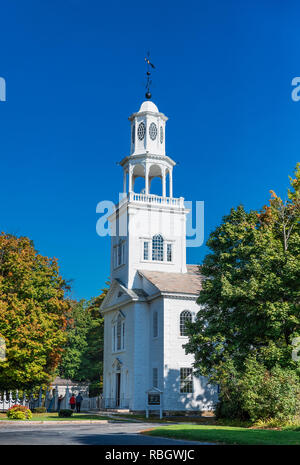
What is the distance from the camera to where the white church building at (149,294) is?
127 feet

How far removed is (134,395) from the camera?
39.9 meters

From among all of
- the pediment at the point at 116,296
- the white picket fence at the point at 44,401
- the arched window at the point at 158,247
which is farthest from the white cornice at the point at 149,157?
the white picket fence at the point at 44,401

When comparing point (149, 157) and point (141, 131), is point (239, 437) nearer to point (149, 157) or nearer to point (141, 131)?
point (149, 157)

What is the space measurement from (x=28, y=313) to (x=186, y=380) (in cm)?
1229

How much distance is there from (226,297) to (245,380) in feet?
14.2

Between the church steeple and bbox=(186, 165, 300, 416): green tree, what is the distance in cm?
1589

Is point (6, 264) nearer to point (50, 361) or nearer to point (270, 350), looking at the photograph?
point (50, 361)

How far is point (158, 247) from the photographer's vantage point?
148 feet

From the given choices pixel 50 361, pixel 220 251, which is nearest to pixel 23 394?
pixel 50 361

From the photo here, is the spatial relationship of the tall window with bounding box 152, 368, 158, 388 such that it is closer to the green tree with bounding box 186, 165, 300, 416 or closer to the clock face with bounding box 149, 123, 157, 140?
the green tree with bounding box 186, 165, 300, 416

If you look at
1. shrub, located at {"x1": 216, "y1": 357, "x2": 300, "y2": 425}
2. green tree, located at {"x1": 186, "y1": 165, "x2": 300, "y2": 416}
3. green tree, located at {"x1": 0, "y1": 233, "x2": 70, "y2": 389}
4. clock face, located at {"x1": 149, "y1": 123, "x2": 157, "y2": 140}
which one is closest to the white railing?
clock face, located at {"x1": 149, "y1": 123, "x2": 157, "y2": 140}

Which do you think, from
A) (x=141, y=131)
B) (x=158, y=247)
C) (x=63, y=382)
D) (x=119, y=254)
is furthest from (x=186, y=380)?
(x=63, y=382)

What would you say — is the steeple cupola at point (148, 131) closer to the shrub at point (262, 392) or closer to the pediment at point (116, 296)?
the pediment at point (116, 296)

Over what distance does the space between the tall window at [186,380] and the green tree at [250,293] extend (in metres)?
8.89
